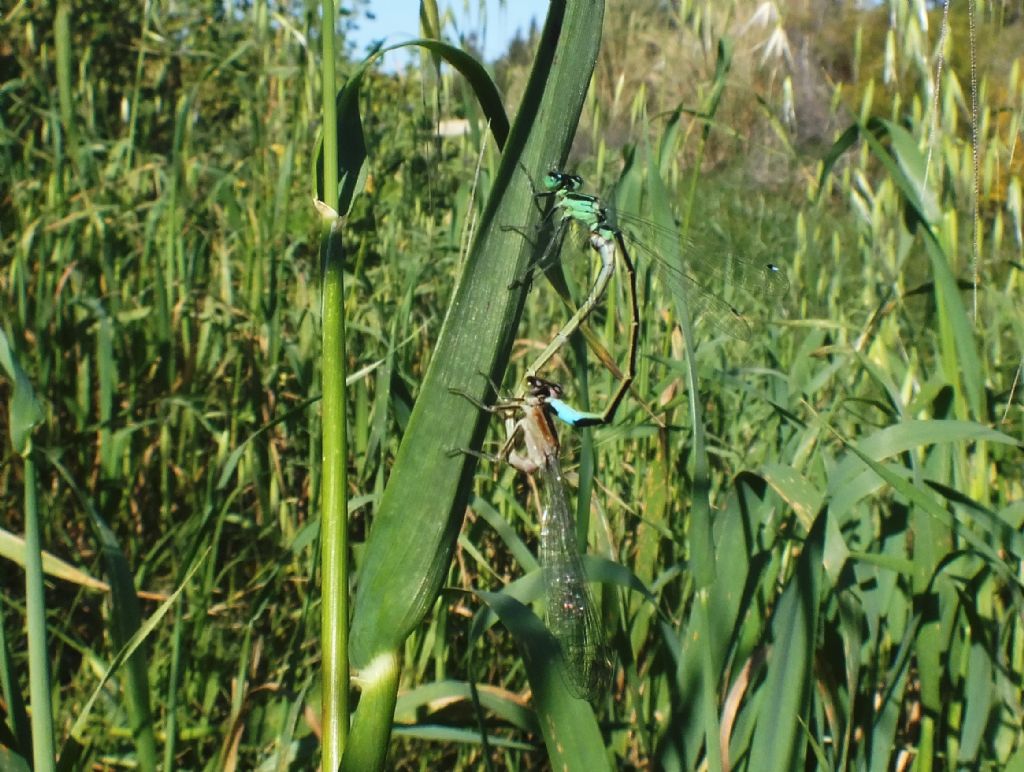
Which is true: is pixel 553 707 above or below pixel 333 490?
below

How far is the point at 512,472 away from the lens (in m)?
1.78

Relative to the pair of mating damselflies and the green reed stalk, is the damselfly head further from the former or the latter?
the green reed stalk

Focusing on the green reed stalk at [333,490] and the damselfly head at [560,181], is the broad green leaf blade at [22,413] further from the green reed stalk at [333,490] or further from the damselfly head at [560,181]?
the damselfly head at [560,181]

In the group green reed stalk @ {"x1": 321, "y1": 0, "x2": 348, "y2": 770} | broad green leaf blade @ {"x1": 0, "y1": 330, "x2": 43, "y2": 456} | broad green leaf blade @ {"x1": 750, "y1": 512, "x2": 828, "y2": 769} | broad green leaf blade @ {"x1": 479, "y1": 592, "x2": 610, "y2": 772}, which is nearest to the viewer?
green reed stalk @ {"x1": 321, "y1": 0, "x2": 348, "y2": 770}

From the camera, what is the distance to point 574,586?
1.23m

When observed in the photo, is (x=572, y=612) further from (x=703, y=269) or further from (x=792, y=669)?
(x=703, y=269)

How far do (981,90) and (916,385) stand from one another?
1.98 feet

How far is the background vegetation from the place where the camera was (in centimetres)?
130

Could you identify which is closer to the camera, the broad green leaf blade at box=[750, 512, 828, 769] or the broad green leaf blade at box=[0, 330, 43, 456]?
the broad green leaf blade at box=[0, 330, 43, 456]

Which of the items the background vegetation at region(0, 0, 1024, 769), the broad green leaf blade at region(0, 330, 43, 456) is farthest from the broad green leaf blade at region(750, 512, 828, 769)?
the broad green leaf blade at region(0, 330, 43, 456)

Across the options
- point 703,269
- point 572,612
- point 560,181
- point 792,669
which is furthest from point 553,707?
point 703,269

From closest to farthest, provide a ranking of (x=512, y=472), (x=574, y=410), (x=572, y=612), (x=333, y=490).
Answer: (x=333, y=490) → (x=572, y=612) → (x=574, y=410) → (x=512, y=472)

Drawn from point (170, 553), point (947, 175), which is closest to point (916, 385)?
point (947, 175)

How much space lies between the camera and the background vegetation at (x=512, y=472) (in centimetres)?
130
